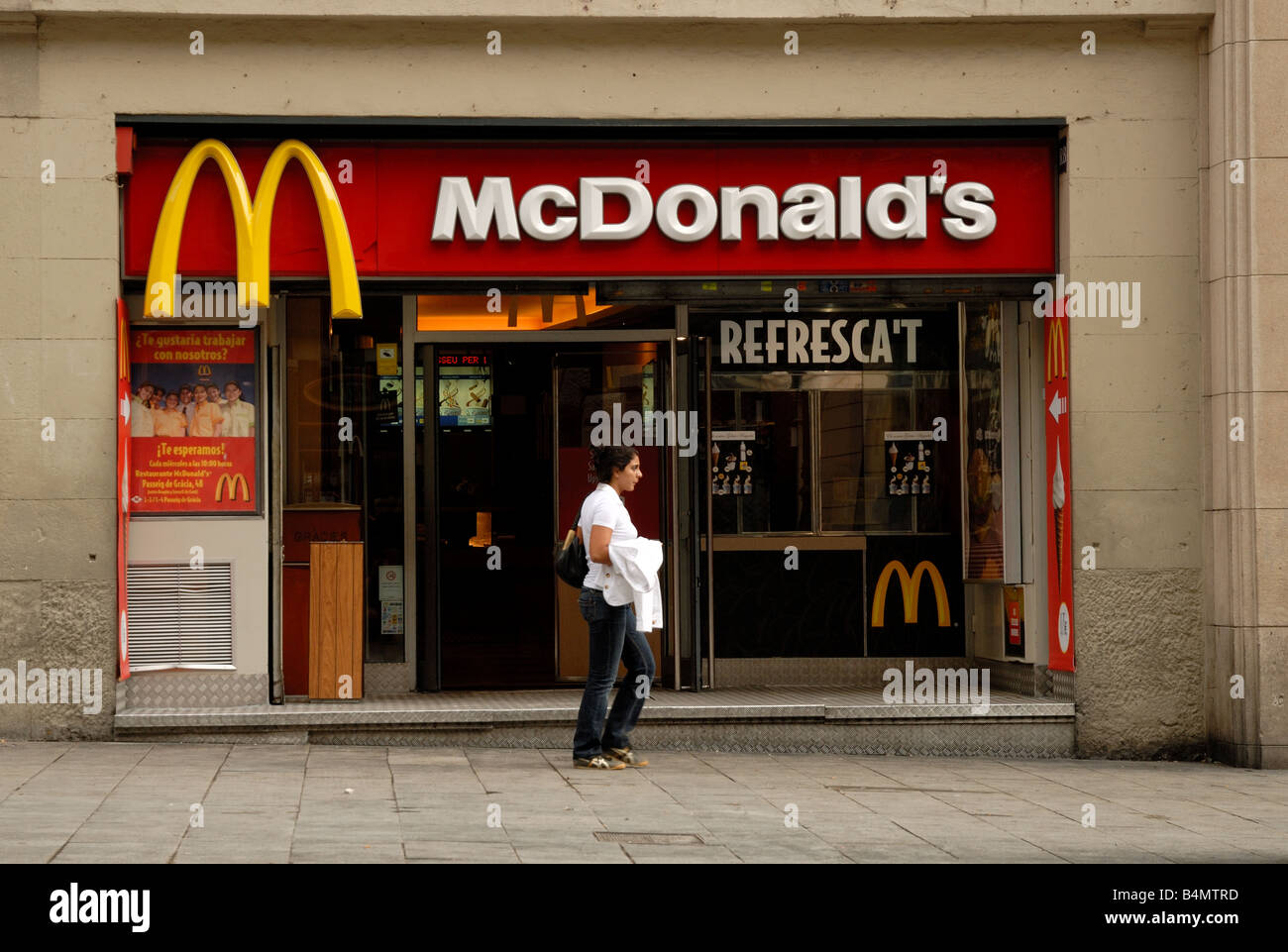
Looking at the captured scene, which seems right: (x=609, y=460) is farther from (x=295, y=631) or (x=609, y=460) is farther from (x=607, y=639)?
(x=295, y=631)

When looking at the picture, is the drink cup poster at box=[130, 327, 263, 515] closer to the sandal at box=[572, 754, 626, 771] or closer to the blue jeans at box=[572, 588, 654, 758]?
the blue jeans at box=[572, 588, 654, 758]

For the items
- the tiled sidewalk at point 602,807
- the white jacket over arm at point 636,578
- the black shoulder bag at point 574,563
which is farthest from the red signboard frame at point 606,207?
the tiled sidewalk at point 602,807

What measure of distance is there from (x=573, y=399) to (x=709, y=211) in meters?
2.02

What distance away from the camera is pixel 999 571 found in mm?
11711

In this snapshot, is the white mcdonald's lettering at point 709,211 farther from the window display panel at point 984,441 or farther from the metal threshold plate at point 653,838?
the metal threshold plate at point 653,838

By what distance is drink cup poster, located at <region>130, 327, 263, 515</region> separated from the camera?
1059cm

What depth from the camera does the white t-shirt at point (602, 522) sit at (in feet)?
30.3

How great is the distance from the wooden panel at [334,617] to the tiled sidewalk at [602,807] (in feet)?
2.96

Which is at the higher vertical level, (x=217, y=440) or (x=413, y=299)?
(x=413, y=299)

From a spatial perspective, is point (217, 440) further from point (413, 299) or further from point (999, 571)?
point (999, 571)
